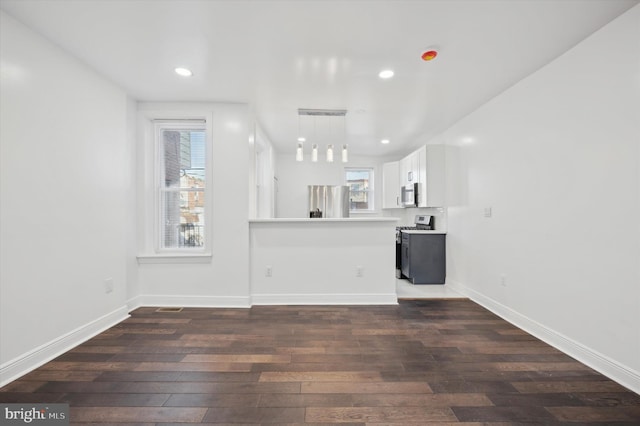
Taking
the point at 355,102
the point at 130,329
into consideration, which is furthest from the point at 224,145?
the point at 130,329

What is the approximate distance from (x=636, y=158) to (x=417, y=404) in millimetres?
2126

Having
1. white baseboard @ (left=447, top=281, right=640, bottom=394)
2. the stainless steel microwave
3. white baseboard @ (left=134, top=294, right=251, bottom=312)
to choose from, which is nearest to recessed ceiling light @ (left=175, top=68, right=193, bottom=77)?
white baseboard @ (left=134, top=294, right=251, bottom=312)

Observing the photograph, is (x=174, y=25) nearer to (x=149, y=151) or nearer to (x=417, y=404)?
(x=149, y=151)

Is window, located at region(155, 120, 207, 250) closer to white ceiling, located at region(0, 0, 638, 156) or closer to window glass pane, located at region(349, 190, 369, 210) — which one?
white ceiling, located at region(0, 0, 638, 156)

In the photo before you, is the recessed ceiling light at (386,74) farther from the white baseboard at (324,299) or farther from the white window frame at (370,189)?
the white window frame at (370,189)

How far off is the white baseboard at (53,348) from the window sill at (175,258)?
0.61 m

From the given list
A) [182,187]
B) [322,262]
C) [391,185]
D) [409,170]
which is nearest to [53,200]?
[182,187]

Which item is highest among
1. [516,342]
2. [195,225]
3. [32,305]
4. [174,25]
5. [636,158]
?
[174,25]

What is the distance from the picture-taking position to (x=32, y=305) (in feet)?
6.47

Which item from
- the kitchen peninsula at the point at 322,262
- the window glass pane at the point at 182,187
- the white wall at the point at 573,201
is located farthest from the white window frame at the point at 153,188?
the white wall at the point at 573,201

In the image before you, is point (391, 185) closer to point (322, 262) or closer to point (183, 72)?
point (322, 262)

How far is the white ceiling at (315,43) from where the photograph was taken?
175cm

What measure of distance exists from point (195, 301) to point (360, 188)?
433cm

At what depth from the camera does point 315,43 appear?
2100 mm
